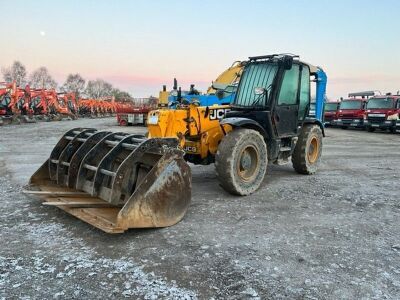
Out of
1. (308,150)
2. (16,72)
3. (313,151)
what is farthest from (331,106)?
(16,72)

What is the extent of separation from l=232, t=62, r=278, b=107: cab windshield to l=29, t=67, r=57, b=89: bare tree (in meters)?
84.8

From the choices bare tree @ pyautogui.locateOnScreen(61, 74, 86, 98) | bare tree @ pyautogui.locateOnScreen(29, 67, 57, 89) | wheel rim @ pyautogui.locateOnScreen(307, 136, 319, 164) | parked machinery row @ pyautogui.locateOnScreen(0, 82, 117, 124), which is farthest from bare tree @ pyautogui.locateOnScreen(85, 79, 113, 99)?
wheel rim @ pyautogui.locateOnScreen(307, 136, 319, 164)

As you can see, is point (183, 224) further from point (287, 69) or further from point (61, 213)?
point (287, 69)

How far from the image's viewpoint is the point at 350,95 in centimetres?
2986

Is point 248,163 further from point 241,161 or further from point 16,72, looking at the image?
point 16,72

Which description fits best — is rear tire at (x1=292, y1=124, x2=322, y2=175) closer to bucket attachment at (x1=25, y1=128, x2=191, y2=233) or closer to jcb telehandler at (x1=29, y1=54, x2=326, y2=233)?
jcb telehandler at (x1=29, y1=54, x2=326, y2=233)

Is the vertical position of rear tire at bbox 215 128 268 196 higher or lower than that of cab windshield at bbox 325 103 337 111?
lower

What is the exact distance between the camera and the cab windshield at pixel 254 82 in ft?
22.3

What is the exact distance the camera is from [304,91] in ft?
24.7

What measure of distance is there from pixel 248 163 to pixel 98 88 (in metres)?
105

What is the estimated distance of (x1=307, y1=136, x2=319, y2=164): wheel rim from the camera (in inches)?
326

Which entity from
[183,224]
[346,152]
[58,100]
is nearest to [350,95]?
[346,152]

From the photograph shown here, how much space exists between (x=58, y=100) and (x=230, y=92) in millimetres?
27796

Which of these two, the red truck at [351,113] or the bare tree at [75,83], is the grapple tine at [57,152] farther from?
the bare tree at [75,83]
